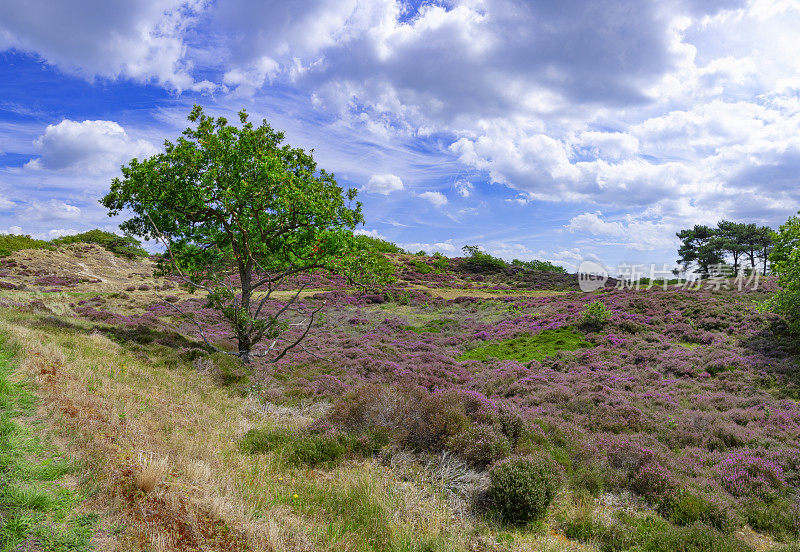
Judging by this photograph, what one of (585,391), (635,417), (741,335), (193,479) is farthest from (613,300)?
(193,479)

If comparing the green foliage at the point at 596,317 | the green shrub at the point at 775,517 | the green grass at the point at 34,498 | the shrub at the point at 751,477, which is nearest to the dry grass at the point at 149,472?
Result: the green grass at the point at 34,498

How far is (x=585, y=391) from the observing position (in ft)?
45.8

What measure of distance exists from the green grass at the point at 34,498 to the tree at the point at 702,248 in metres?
67.9

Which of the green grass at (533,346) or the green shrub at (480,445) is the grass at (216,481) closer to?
the green shrub at (480,445)

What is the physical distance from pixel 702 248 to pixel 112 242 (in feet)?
297

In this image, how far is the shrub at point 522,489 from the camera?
661 cm

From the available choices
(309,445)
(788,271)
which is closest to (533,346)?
(788,271)

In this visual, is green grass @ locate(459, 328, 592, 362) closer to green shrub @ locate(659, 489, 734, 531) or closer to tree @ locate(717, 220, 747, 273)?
green shrub @ locate(659, 489, 734, 531)

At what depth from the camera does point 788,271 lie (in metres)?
16.6

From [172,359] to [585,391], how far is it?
50.8 ft

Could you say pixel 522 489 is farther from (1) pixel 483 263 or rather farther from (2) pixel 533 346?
(1) pixel 483 263

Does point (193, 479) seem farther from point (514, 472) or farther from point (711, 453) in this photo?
point (711, 453)

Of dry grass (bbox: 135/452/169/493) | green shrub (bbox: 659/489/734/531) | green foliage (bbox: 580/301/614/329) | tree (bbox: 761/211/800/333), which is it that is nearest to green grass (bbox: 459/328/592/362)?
green foliage (bbox: 580/301/614/329)

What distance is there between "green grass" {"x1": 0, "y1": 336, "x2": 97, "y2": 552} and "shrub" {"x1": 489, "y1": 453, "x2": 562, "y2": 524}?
232 inches
